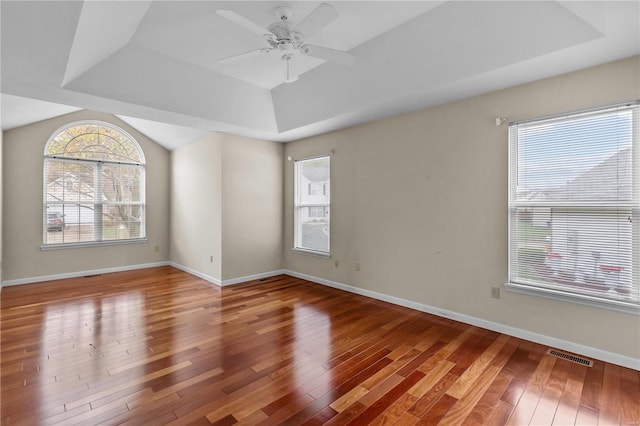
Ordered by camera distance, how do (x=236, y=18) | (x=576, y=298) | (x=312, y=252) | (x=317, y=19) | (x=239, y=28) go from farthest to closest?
(x=312, y=252)
(x=239, y=28)
(x=576, y=298)
(x=317, y=19)
(x=236, y=18)

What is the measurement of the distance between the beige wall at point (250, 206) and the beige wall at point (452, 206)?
1302 mm

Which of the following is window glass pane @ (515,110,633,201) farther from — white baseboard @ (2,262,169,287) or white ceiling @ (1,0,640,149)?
white baseboard @ (2,262,169,287)

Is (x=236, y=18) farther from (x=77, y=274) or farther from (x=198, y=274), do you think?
(x=77, y=274)

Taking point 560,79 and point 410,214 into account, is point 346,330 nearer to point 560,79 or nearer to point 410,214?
point 410,214

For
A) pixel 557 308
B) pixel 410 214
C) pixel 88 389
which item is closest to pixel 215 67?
pixel 410 214

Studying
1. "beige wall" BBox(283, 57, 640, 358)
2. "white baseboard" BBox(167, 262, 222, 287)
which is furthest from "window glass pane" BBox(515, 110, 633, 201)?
"white baseboard" BBox(167, 262, 222, 287)

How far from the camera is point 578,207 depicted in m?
2.69

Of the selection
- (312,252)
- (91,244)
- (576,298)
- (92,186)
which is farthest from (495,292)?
(92,186)

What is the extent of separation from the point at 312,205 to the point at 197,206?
2.13m

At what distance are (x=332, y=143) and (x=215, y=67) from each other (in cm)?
199

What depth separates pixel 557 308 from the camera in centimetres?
277

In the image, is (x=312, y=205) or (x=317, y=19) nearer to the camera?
(x=317, y=19)

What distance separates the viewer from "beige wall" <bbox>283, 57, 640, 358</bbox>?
2640 mm

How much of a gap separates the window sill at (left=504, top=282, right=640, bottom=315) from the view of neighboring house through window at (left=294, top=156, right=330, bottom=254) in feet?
8.97
